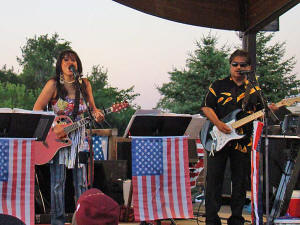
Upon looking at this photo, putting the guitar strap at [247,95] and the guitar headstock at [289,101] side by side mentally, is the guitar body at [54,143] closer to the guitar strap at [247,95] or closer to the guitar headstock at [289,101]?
the guitar strap at [247,95]

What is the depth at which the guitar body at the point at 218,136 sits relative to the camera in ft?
17.0

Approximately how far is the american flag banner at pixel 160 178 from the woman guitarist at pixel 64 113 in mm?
605

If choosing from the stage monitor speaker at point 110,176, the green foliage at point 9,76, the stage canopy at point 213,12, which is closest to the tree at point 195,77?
the green foliage at point 9,76

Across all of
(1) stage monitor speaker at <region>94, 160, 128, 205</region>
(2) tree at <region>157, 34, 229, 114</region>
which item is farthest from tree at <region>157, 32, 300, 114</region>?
(1) stage monitor speaker at <region>94, 160, 128, 205</region>

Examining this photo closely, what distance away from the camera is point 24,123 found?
15.1 feet

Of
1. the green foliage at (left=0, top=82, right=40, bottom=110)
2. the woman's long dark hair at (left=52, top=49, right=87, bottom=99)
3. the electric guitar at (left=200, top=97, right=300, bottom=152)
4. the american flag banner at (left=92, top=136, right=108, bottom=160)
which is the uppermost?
the green foliage at (left=0, top=82, right=40, bottom=110)

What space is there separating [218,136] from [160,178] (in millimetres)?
806

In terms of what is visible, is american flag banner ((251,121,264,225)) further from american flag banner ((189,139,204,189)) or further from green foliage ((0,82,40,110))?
green foliage ((0,82,40,110))

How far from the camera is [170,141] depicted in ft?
17.9

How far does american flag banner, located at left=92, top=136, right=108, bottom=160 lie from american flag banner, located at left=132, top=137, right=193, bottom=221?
2249mm

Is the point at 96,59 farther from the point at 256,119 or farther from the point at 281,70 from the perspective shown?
the point at 256,119

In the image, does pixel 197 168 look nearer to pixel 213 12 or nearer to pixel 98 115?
pixel 213 12

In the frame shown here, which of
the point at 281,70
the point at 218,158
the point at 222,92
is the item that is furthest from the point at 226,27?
the point at 281,70

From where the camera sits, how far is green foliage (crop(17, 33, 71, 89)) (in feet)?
70.8
